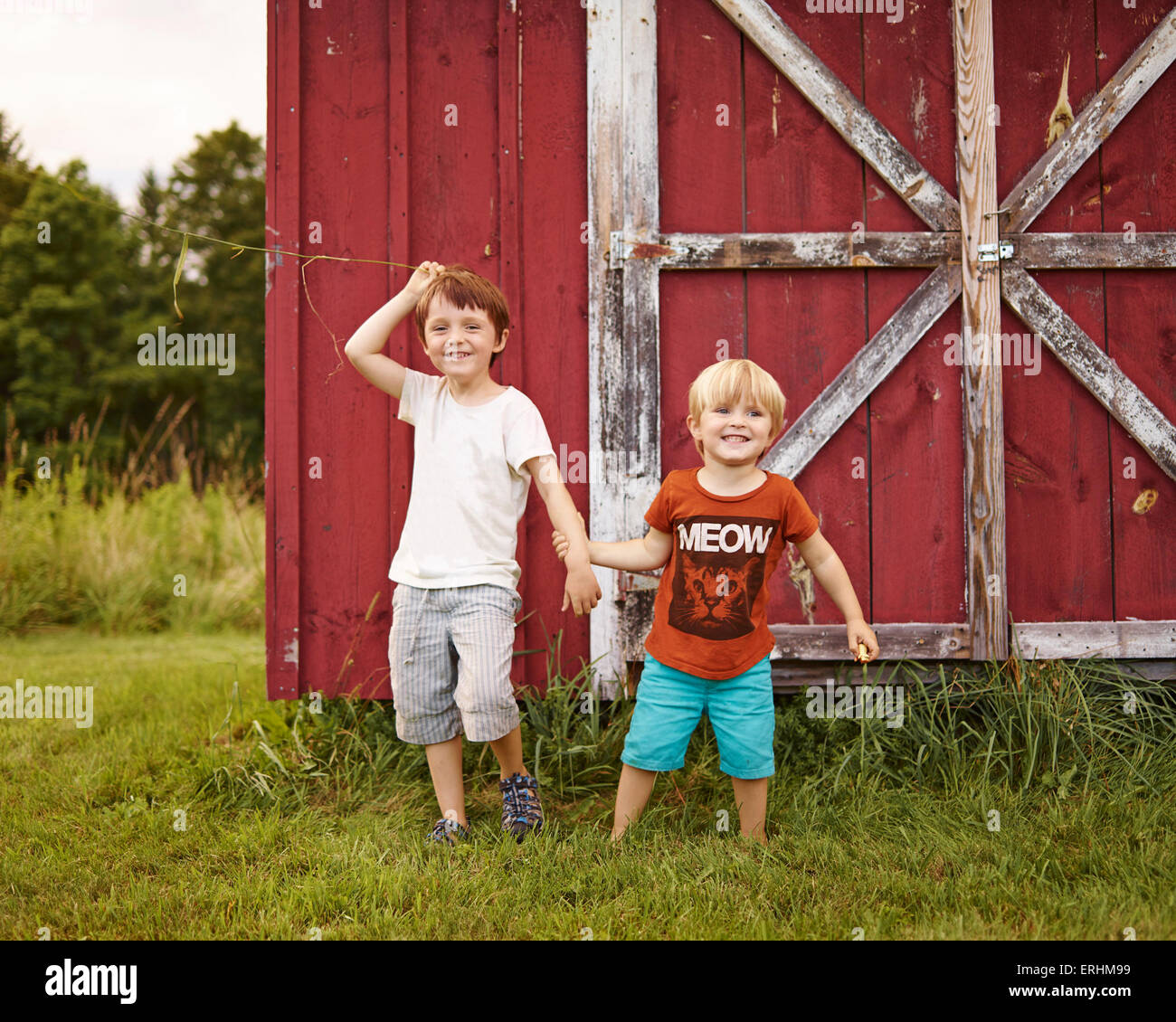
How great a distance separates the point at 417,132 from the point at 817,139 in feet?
4.90

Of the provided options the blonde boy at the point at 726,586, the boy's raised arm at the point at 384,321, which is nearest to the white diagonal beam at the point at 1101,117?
the blonde boy at the point at 726,586

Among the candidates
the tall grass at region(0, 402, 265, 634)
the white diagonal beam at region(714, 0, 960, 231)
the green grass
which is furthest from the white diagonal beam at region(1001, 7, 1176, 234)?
the tall grass at region(0, 402, 265, 634)

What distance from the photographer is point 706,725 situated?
2.97 metres

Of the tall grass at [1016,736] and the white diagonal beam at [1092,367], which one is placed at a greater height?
the white diagonal beam at [1092,367]

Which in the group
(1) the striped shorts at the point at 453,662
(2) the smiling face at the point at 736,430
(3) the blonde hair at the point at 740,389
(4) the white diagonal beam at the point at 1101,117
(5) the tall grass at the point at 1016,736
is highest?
(4) the white diagonal beam at the point at 1101,117

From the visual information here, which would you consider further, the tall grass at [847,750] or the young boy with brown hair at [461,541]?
the tall grass at [847,750]

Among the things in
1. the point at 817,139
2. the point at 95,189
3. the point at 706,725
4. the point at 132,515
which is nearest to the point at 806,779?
the point at 706,725

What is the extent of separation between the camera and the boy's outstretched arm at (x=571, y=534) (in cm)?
229

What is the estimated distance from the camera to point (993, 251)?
2992 mm

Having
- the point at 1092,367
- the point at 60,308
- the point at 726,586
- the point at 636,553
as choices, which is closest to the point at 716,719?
the point at 726,586

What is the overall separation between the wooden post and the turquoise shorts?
44.9 inches

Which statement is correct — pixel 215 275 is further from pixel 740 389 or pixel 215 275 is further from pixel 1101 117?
pixel 740 389

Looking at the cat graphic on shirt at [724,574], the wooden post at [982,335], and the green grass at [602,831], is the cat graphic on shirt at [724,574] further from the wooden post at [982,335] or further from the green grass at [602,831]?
the wooden post at [982,335]

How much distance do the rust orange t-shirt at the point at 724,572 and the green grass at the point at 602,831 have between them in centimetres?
54
